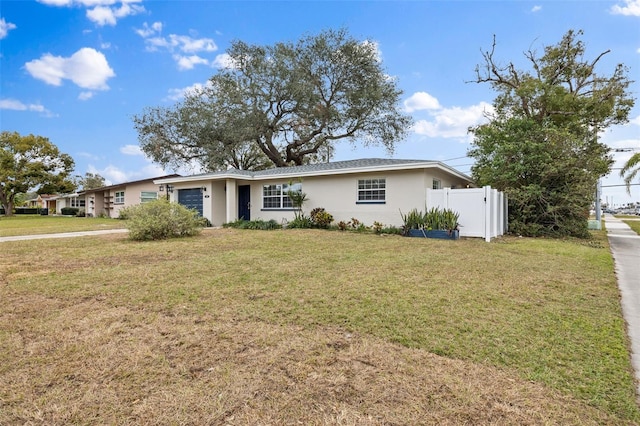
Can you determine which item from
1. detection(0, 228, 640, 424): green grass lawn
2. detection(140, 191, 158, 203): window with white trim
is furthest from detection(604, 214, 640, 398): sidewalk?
detection(140, 191, 158, 203): window with white trim

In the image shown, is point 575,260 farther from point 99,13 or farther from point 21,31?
point 21,31

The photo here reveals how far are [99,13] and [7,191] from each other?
3202 centimetres

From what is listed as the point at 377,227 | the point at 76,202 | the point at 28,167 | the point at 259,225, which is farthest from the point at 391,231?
the point at 76,202

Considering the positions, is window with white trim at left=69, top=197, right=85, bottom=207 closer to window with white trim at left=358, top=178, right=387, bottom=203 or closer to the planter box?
window with white trim at left=358, top=178, right=387, bottom=203

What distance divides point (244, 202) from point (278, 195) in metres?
2.34

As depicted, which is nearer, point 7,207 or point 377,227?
point 377,227

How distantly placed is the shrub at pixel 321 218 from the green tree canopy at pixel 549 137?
703 centimetres

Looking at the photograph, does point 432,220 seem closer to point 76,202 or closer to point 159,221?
point 159,221

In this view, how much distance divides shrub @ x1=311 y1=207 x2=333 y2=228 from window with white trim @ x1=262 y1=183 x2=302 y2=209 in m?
1.63

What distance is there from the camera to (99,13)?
12.7 meters

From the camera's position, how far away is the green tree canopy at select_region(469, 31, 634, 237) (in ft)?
42.5

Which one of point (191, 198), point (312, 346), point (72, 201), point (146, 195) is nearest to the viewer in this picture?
point (312, 346)

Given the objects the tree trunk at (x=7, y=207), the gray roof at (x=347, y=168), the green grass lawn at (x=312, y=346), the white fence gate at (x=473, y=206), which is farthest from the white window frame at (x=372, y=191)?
the tree trunk at (x=7, y=207)

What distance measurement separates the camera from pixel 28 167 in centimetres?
3338
